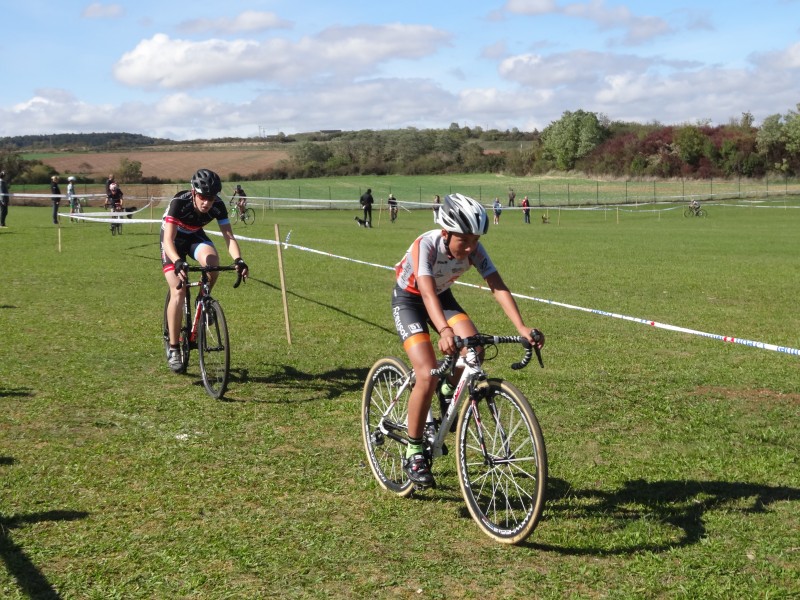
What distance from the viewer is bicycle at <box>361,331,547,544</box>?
16.6ft

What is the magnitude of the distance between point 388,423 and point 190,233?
4173 millimetres

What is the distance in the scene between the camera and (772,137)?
106 meters

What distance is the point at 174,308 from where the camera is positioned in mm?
9438

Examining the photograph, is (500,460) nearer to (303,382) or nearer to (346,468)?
(346,468)

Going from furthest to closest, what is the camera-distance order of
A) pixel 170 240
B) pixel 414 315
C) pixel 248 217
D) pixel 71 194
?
pixel 248 217 → pixel 71 194 → pixel 170 240 → pixel 414 315

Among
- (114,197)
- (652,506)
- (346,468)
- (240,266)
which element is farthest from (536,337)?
(114,197)

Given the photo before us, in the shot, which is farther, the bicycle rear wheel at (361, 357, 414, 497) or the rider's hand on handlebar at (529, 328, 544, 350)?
the bicycle rear wheel at (361, 357, 414, 497)

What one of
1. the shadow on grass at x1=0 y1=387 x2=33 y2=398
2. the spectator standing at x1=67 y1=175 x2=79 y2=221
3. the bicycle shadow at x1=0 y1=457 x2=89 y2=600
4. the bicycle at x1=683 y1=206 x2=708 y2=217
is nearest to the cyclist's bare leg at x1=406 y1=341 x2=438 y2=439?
the bicycle shadow at x1=0 y1=457 x2=89 y2=600

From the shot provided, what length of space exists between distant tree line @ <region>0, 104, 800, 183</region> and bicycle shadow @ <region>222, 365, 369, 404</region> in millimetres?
86943

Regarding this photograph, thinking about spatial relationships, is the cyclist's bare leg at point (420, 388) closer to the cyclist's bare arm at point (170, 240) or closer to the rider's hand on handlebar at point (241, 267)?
the rider's hand on handlebar at point (241, 267)

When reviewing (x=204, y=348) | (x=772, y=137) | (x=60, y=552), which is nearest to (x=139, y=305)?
(x=204, y=348)

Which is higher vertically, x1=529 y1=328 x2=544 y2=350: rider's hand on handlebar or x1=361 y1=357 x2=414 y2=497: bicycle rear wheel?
x1=529 y1=328 x2=544 y2=350: rider's hand on handlebar

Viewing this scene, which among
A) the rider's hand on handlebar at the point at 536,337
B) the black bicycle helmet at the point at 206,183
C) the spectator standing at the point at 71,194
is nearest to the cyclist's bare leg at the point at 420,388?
the rider's hand on handlebar at the point at 536,337

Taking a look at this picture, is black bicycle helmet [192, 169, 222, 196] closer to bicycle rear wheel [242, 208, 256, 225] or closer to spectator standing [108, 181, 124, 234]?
spectator standing [108, 181, 124, 234]
